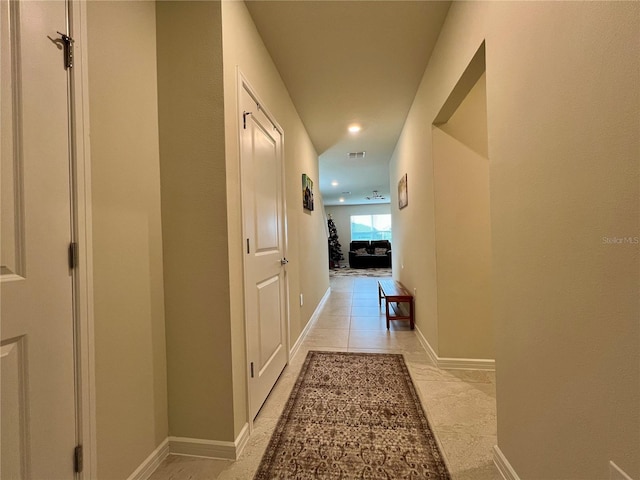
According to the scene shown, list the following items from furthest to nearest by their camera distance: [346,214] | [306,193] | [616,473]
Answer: [346,214] < [306,193] < [616,473]

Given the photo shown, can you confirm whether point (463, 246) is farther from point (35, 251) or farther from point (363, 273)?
point (363, 273)

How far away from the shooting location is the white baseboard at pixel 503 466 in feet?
3.71

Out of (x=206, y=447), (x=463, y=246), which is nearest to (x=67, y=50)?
(x=206, y=447)

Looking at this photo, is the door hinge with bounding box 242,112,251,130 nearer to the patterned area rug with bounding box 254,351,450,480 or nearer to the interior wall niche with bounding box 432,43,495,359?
the interior wall niche with bounding box 432,43,495,359

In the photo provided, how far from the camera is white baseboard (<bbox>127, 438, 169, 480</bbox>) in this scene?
1.19 meters

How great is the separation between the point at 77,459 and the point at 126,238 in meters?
0.81

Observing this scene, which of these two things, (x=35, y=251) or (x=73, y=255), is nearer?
(x=35, y=251)

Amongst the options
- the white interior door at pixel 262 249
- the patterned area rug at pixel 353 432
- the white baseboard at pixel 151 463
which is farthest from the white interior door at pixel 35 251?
the patterned area rug at pixel 353 432

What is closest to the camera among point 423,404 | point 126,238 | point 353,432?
point 126,238

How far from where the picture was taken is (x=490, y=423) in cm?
156

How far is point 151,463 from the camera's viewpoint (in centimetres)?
127

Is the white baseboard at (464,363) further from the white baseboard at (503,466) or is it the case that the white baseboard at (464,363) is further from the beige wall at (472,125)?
the beige wall at (472,125)

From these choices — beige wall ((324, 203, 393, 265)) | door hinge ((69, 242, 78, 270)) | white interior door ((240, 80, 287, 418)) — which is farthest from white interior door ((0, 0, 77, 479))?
beige wall ((324, 203, 393, 265))

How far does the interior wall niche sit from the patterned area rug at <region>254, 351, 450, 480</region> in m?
0.61
